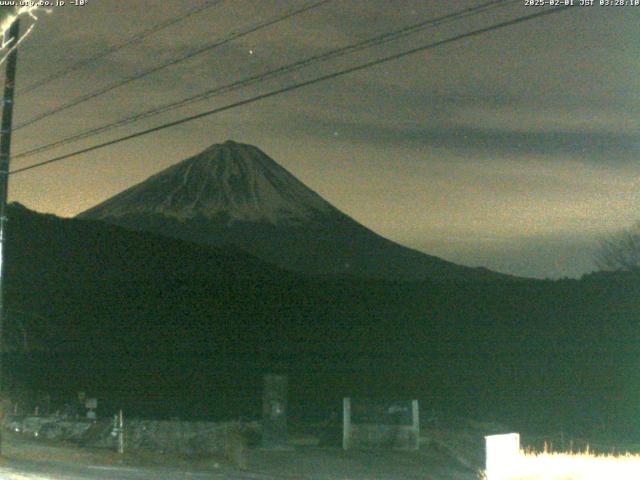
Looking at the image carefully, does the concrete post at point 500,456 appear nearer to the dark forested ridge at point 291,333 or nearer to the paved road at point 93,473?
the paved road at point 93,473

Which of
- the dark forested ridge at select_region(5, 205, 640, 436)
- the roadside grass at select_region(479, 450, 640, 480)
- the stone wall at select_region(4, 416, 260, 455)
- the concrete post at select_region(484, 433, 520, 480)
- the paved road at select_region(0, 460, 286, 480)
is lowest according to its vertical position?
the stone wall at select_region(4, 416, 260, 455)

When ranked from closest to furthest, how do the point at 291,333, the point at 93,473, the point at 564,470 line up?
the point at 564,470 < the point at 93,473 < the point at 291,333

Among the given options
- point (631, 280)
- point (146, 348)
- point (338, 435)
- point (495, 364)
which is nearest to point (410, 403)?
point (338, 435)

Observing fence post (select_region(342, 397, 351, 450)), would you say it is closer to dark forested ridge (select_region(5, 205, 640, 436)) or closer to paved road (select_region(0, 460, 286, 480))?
paved road (select_region(0, 460, 286, 480))

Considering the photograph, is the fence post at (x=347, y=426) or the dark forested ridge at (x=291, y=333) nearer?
the fence post at (x=347, y=426)

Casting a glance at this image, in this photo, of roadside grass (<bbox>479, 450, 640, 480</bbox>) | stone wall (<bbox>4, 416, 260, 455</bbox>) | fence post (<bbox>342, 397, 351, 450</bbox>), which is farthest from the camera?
stone wall (<bbox>4, 416, 260, 455</bbox>)

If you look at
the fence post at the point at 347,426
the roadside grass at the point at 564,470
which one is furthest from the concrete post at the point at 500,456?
the fence post at the point at 347,426

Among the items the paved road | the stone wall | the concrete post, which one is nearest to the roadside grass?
the concrete post

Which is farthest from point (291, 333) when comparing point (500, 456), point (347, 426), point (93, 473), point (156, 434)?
point (500, 456)

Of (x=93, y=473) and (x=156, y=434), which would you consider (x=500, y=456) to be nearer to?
(x=93, y=473)

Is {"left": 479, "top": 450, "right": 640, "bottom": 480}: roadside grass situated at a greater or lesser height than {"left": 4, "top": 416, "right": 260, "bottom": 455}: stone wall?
greater

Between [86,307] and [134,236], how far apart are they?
42.3 m

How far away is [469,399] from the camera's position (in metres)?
64.6

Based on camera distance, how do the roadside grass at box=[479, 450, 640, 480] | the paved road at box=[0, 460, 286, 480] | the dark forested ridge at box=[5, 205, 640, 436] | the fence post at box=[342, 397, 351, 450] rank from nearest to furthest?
the roadside grass at box=[479, 450, 640, 480] → the paved road at box=[0, 460, 286, 480] → the fence post at box=[342, 397, 351, 450] → the dark forested ridge at box=[5, 205, 640, 436]
